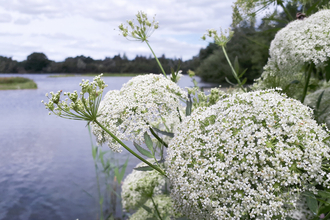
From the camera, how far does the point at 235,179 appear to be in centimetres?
84

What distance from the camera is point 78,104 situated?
0.96 m

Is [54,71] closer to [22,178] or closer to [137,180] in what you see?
[22,178]

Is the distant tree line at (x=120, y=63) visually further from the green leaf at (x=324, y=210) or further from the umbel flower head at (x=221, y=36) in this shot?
the green leaf at (x=324, y=210)

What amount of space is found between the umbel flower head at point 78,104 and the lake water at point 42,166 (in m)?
4.44

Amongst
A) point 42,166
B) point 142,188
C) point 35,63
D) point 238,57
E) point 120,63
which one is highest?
point 238,57

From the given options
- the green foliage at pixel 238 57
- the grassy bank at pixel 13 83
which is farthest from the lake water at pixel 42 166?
the green foliage at pixel 238 57

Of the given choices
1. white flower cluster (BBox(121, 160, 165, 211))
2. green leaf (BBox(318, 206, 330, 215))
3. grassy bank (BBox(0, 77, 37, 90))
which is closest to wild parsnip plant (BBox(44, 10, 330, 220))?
green leaf (BBox(318, 206, 330, 215))

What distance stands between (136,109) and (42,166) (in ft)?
23.9

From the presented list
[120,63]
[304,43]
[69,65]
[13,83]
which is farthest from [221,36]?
[13,83]

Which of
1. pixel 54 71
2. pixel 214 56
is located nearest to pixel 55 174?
pixel 54 71

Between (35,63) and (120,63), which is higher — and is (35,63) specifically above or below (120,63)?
above

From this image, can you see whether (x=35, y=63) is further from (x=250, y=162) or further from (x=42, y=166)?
(x=250, y=162)

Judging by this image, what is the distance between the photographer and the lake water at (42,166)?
6.16 metres

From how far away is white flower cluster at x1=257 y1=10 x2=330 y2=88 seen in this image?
4.19 ft
